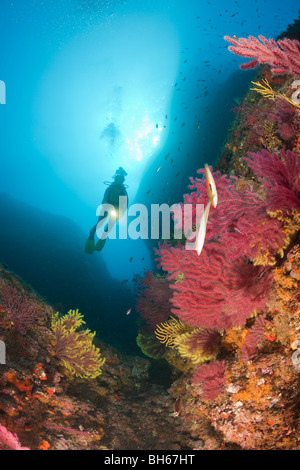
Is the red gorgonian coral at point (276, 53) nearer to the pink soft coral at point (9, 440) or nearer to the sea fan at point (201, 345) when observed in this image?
the sea fan at point (201, 345)

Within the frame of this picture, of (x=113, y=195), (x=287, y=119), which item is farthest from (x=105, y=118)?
(x=287, y=119)

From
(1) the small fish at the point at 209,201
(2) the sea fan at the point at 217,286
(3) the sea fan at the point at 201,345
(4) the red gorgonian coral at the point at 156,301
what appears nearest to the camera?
(1) the small fish at the point at 209,201

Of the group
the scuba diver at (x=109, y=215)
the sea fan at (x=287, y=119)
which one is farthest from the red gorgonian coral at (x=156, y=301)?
the scuba diver at (x=109, y=215)

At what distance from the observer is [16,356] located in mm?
3490

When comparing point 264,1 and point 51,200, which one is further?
point 51,200

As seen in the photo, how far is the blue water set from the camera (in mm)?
15828

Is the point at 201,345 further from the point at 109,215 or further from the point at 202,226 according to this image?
the point at 109,215

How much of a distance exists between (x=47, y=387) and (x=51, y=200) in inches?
4240

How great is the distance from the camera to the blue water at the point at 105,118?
15.8 meters

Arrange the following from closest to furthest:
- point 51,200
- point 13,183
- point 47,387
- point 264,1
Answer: point 47,387, point 264,1, point 13,183, point 51,200

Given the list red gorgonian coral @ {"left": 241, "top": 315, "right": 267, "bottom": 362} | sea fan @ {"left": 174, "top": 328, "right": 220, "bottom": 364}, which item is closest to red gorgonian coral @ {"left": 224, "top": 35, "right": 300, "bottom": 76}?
red gorgonian coral @ {"left": 241, "top": 315, "right": 267, "bottom": 362}

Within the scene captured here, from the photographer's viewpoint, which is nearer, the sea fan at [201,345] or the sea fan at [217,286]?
the sea fan at [217,286]

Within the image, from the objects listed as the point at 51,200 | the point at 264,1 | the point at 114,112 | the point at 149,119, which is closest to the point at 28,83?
the point at 114,112

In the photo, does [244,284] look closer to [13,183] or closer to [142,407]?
[142,407]
